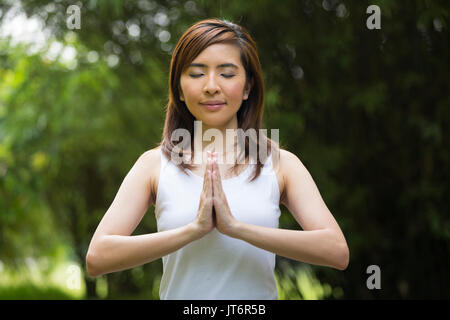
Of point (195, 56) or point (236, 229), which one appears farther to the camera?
point (195, 56)

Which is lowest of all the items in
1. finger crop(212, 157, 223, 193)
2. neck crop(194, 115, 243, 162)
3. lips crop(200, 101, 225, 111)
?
finger crop(212, 157, 223, 193)

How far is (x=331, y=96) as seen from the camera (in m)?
3.75

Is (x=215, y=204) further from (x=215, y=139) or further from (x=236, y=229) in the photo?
(x=215, y=139)

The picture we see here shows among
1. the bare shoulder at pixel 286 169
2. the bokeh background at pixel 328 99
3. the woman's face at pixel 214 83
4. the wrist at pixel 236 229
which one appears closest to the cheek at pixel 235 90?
the woman's face at pixel 214 83

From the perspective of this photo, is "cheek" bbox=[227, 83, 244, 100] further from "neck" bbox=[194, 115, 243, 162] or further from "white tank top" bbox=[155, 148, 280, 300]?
"white tank top" bbox=[155, 148, 280, 300]

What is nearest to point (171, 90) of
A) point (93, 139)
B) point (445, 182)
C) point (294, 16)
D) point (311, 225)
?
point (311, 225)

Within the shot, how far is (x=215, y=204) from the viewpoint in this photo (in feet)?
4.11

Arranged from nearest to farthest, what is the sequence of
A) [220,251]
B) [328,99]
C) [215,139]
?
1. [220,251]
2. [215,139]
3. [328,99]

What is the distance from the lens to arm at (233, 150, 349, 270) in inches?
49.5

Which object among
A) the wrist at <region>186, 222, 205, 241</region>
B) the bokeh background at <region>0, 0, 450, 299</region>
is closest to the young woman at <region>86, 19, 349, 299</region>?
the wrist at <region>186, 222, 205, 241</region>

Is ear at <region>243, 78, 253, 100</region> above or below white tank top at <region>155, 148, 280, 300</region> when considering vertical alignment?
above

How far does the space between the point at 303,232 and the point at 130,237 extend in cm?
44

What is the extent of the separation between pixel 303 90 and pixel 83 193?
3.15 meters

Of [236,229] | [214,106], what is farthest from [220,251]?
[214,106]
